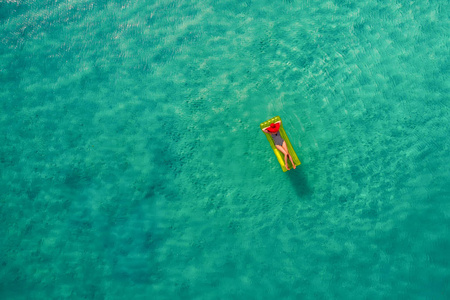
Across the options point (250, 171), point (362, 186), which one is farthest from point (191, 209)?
point (362, 186)

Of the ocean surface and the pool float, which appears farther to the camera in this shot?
the ocean surface

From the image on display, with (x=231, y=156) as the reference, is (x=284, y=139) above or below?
below

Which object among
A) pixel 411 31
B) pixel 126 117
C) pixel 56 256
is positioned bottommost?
pixel 56 256

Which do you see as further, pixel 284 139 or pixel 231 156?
pixel 231 156

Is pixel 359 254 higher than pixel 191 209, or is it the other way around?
pixel 191 209

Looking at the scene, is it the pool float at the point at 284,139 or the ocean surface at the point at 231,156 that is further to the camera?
the ocean surface at the point at 231,156

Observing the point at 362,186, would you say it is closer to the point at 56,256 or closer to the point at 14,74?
the point at 56,256

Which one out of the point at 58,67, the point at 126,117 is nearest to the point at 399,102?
the point at 126,117
